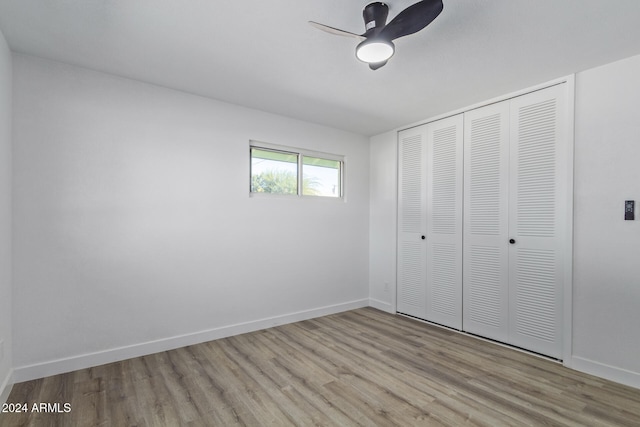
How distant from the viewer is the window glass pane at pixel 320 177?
13.4 ft

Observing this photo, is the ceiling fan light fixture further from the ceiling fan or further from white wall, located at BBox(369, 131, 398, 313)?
white wall, located at BBox(369, 131, 398, 313)

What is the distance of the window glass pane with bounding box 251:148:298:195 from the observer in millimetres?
3658

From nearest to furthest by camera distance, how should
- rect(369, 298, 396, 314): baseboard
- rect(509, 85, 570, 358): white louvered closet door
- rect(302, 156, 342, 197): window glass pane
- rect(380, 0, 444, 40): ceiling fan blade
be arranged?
1. rect(380, 0, 444, 40): ceiling fan blade
2. rect(509, 85, 570, 358): white louvered closet door
3. rect(302, 156, 342, 197): window glass pane
4. rect(369, 298, 396, 314): baseboard

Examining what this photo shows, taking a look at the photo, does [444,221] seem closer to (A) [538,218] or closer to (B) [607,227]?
(A) [538,218]

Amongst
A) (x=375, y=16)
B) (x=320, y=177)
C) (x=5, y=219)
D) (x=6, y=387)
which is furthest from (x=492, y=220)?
(x=6, y=387)

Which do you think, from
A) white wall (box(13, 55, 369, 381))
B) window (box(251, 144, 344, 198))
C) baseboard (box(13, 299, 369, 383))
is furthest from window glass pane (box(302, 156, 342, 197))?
baseboard (box(13, 299, 369, 383))

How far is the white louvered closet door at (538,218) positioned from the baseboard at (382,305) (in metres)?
1.50

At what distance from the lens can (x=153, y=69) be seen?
265cm

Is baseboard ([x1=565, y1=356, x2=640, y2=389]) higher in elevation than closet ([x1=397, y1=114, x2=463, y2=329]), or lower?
lower

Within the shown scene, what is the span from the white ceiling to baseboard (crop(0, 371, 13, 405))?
2413 millimetres

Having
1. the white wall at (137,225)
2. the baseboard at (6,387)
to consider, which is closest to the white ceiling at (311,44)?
the white wall at (137,225)

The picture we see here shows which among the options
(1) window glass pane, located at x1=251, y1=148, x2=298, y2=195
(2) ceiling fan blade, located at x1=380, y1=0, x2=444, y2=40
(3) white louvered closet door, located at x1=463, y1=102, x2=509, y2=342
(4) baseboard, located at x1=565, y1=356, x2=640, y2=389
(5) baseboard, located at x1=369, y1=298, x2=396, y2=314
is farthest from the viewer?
(5) baseboard, located at x1=369, y1=298, x2=396, y2=314

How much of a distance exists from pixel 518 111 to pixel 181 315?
153 inches

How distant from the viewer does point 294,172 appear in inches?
157
